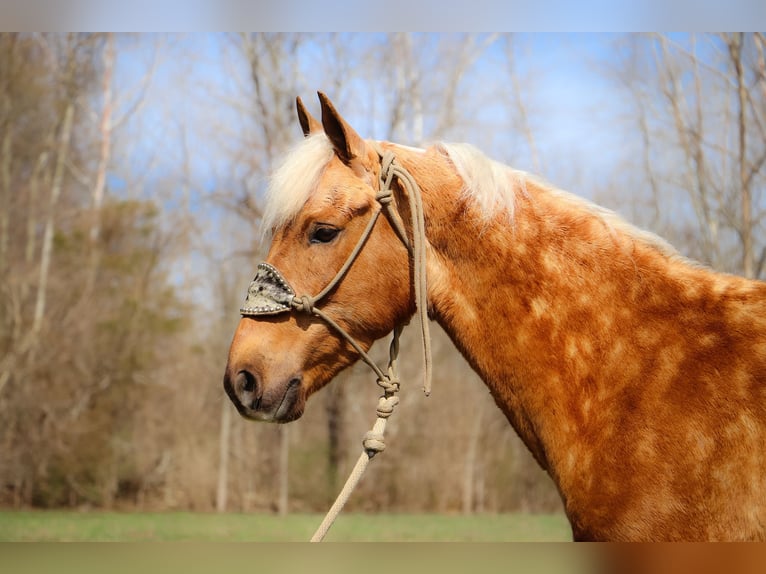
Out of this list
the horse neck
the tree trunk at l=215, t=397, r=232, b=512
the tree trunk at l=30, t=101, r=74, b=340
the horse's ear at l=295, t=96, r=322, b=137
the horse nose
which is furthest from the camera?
the tree trunk at l=30, t=101, r=74, b=340

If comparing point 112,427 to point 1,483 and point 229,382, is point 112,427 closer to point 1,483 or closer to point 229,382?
point 1,483

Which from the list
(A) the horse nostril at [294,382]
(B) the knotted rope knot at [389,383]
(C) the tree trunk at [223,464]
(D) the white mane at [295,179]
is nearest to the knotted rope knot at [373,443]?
(B) the knotted rope knot at [389,383]

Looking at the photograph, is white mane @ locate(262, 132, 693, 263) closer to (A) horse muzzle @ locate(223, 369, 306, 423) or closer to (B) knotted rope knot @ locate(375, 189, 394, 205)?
(B) knotted rope knot @ locate(375, 189, 394, 205)

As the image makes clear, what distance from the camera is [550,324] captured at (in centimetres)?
211

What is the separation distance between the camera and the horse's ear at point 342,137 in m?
2.27

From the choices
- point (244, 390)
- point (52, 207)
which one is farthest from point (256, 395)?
point (52, 207)

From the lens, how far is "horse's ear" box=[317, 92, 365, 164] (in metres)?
Answer: 2.27

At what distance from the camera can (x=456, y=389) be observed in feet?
51.8

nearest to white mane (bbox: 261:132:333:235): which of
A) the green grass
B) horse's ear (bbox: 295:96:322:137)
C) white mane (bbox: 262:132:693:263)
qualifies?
white mane (bbox: 262:132:693:263)

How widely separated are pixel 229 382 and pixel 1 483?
1391 cm

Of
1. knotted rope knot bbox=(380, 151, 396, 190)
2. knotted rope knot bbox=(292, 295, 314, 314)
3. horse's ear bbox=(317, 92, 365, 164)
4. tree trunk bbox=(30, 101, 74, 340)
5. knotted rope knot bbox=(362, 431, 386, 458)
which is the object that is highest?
tree trunk bbox=(30, 101, 74, 340)

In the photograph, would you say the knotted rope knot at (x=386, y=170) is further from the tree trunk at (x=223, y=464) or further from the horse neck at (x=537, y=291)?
the tree trunk at (x=223, y=464)

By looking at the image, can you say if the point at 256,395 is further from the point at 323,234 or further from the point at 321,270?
the point at 323,234

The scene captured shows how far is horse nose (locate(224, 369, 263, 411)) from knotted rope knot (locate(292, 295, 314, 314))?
246mm
